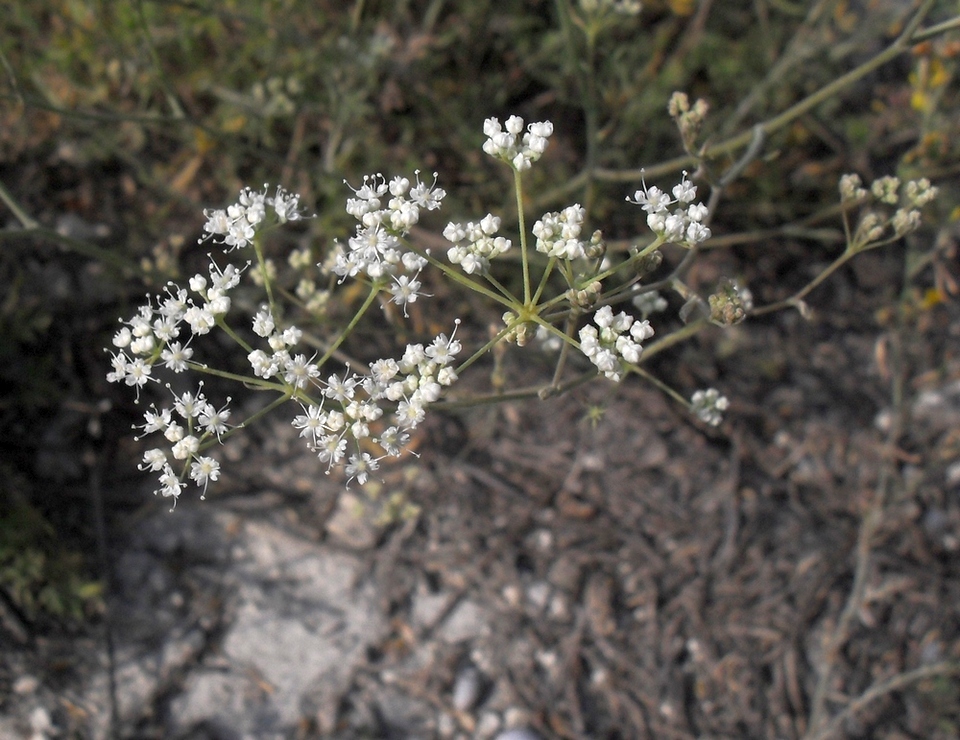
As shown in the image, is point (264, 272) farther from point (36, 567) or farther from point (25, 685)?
point (25, 685)

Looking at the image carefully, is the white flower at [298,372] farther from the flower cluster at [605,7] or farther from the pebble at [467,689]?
the pebble at [467,689]

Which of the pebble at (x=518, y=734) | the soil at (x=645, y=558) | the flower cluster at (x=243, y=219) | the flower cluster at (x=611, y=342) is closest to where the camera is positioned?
the flower cluster at (x=611, y=342)

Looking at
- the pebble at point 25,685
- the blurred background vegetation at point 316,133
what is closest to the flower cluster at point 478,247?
the blurred background vegetation at point 316,133

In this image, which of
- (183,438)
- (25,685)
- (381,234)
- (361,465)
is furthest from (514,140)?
(25,685)

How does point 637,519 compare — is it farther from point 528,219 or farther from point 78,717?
point 78,717

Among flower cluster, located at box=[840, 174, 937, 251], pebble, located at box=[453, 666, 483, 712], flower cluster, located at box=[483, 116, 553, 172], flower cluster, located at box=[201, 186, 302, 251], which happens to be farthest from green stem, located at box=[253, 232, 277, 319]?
pebble, located at box=[453, 666, 483, 712]

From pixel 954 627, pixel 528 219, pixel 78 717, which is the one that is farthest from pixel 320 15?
pixel 954 627

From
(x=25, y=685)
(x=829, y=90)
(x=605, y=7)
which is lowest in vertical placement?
(x=25, y=685)

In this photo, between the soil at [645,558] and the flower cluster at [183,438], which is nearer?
the flower cluster at [183,438]
